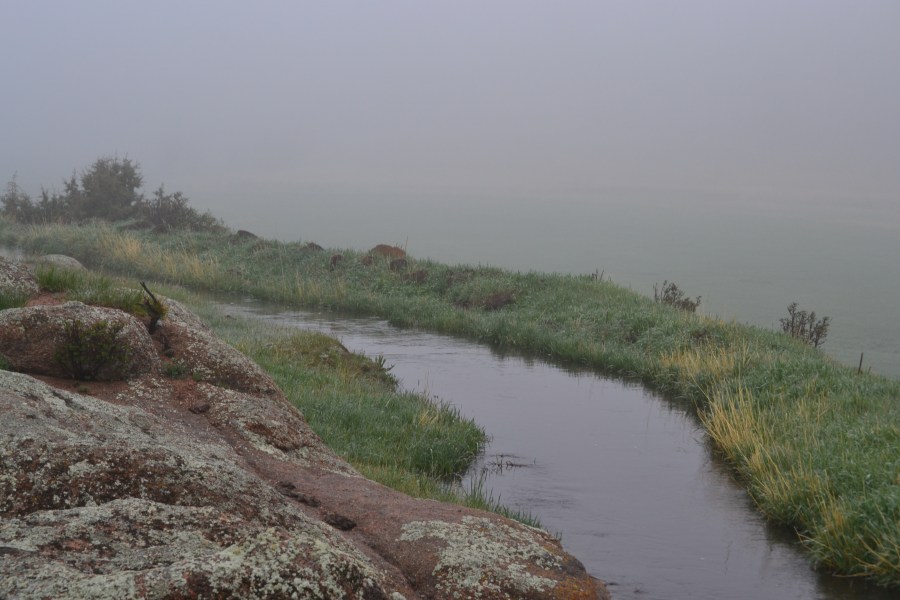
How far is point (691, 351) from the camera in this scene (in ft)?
61.6

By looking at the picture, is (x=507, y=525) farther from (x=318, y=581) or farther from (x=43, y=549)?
(x=43, y=549)

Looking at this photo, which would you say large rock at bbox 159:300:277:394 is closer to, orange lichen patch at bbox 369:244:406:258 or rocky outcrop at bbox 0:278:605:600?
rocky outcrop at bbox 0:278:605:600

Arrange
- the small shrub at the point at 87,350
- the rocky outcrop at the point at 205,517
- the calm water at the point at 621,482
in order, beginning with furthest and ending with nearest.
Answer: the calm water at the point at 621,482
the small shrub at the point at 87,350
the rocky outcrop at the point at 205,517

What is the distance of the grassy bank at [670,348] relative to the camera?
927 centimetres

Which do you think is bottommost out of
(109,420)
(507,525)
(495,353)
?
(495,353)

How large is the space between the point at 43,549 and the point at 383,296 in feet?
79.0

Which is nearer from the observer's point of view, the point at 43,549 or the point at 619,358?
the point at 43,549

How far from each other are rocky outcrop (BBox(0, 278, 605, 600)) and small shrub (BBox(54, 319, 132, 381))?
0.38 ft

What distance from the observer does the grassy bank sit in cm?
927

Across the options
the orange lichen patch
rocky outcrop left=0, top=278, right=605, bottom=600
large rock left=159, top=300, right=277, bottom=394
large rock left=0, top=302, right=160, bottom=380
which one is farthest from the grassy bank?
large rock left=0, top=302, right=160, bottom=380

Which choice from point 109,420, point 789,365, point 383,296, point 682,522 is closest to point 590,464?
point 682,522

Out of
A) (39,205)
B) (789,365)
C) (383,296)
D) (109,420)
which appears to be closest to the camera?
(109,420)

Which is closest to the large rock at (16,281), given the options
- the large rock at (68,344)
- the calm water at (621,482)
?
the large rock at (68,344)

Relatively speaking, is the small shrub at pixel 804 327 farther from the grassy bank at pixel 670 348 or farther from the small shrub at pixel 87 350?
the small shrub at pixel 87 350
